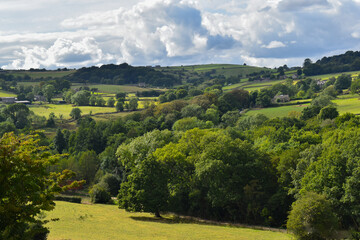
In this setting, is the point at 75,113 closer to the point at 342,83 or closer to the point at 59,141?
the point at 59,141

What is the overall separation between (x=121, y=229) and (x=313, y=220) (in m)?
22.3

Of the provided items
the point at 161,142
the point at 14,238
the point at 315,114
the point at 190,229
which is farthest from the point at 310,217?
the point at 315,114

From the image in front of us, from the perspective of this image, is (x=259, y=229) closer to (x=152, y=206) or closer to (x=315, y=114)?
(x=152, y=206)

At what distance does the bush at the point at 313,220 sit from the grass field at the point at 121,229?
239 centimetres

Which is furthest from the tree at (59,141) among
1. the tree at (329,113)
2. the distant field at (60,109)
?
the tree at (329,113)

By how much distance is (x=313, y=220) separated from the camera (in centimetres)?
4188

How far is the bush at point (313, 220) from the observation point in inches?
1650

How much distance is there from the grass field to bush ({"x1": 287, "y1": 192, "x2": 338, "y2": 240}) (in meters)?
2.39

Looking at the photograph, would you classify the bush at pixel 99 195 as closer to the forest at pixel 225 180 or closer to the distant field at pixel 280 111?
the forest at pixel 225 180

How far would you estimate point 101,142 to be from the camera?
12719cm

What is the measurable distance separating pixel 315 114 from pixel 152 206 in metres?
82.9

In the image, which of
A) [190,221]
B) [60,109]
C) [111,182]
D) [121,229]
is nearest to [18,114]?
[60,109]

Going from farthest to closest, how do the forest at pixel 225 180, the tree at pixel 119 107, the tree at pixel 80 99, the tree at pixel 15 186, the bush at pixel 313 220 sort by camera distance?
the tree at pixel 80 99 < the tree at pixel 119 107 < the bush at pixel 313 220 < the forest at pixel 225 180 < the tree at pixel 15 186

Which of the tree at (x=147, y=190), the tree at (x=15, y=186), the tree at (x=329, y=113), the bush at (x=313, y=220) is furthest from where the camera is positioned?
the tree at (x=329, y=113)
